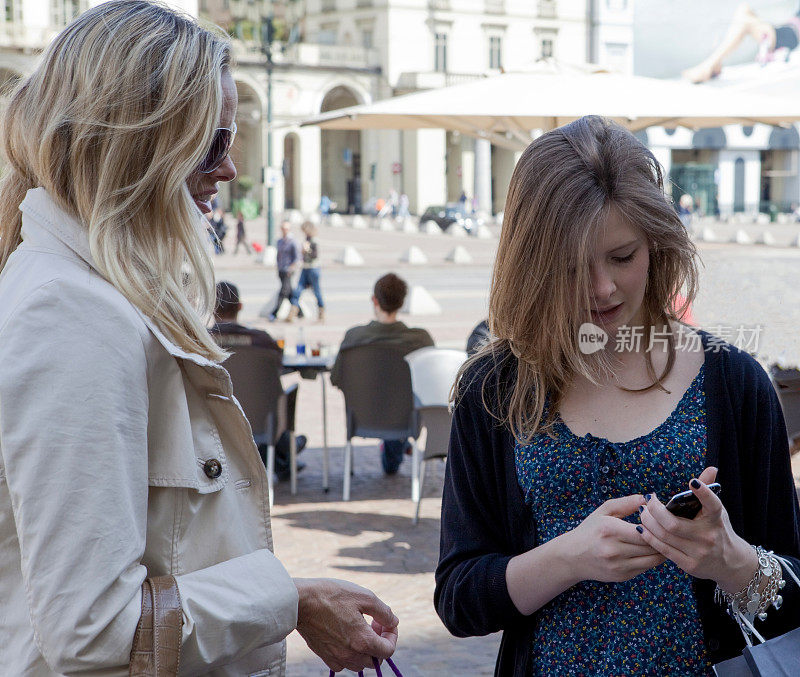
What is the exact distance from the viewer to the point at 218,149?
1.60m

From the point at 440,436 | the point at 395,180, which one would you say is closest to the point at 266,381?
the point at 440,436

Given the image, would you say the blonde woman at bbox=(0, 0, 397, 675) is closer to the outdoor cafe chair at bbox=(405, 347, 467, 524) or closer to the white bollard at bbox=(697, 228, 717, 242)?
the outdoor cafe chair at bbox=(405, 347, 467, 524)

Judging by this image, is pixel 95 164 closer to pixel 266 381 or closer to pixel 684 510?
pixel 684 510

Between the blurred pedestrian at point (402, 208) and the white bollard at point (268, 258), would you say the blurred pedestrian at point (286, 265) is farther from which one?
the blurred pedestrian at point (402, 208)

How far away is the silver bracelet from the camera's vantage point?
1.58 meters

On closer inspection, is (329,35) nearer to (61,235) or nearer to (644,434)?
(644,434)

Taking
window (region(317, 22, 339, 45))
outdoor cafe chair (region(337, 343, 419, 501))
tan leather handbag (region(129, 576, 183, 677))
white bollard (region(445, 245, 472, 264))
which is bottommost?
outdoor cafe chair (region(337, 343, 419, 501))

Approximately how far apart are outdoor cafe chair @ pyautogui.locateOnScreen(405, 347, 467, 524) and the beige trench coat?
16.0ft

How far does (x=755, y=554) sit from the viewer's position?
157 cm

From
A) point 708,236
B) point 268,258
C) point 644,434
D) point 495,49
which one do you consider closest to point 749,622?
point 644,434

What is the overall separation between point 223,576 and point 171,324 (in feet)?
1.17

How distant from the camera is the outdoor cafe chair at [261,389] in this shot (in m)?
6.43

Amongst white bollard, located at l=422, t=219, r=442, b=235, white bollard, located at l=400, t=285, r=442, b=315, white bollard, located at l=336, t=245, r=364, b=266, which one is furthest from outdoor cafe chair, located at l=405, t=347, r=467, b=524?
white bollard, located at l=422, t=219, r=442, b=235

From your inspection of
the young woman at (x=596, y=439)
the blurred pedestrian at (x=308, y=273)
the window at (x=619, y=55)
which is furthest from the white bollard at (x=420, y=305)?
the young woman at (x=596, y=439)
